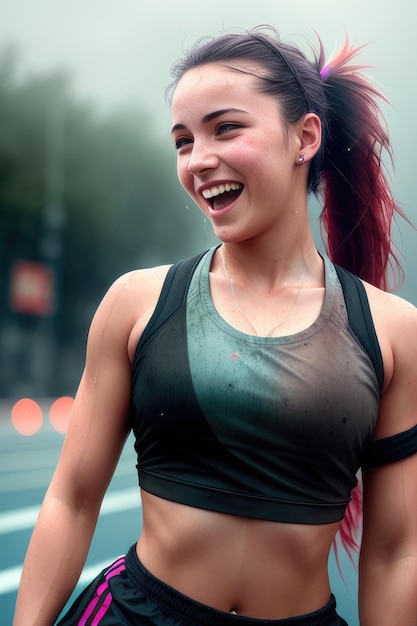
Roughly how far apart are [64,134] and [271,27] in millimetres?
22620

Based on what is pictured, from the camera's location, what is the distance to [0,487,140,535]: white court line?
23.4ft

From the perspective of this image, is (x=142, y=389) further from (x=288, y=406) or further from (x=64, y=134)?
(x=64, y=134)

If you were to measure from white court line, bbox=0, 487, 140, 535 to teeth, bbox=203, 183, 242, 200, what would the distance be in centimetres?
556

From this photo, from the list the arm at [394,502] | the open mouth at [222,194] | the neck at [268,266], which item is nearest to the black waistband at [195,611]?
the arm at [394,502]

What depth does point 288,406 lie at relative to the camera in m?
1.86

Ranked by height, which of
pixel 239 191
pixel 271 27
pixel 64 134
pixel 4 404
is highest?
pixel 64 134

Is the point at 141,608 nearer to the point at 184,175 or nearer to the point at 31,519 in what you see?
the point at 184,175

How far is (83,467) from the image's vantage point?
2021 millimetres

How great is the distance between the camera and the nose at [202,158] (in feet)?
6.30

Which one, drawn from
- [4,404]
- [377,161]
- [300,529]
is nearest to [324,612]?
[300,529]

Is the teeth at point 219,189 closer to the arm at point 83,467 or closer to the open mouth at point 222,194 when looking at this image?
the open mouth at point 222,194

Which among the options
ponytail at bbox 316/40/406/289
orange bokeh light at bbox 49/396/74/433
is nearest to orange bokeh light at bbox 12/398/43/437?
Result: orange bokeh light at bbox 49/396/74/433

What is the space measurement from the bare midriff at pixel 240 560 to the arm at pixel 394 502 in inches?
8.1

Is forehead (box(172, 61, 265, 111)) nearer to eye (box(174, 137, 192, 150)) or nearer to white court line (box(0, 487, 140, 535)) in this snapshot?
eye (box(174, 137, 192, 150))
